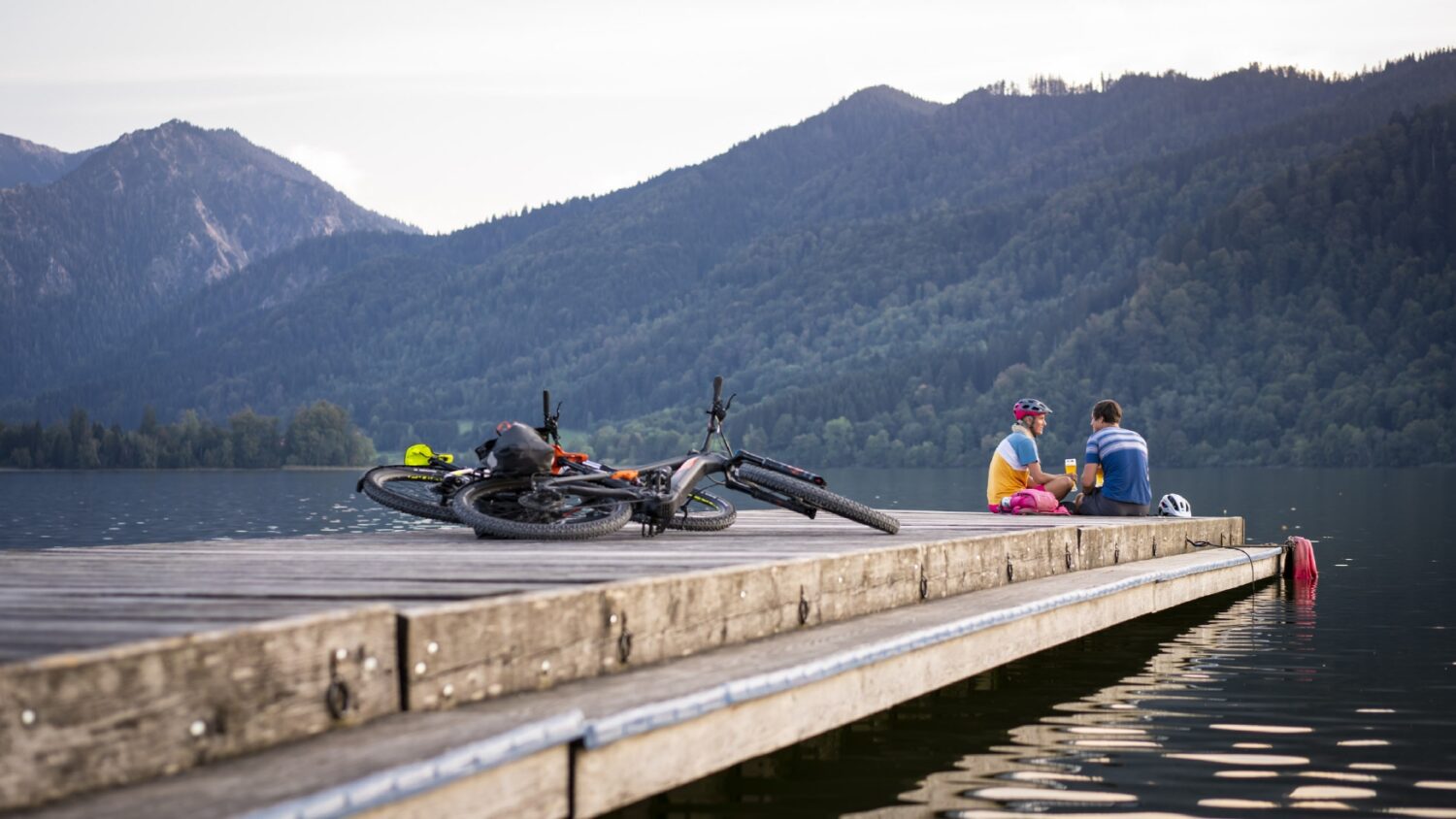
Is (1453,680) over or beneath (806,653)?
beneath

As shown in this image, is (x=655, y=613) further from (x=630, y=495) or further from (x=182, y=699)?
(x=630, y=495)

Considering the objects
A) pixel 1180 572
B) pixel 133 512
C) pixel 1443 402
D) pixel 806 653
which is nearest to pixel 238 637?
pixel 806 653

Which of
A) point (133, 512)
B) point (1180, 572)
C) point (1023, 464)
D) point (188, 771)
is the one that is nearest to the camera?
point (188, 771)

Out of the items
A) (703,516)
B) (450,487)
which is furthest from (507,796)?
(450,487)

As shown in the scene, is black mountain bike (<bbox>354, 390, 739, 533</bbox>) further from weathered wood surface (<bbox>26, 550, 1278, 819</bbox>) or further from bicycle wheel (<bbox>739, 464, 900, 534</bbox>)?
weathered wood surface (<bbox>26, 550, 1278, 819</bbox>)

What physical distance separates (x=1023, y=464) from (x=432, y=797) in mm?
13399

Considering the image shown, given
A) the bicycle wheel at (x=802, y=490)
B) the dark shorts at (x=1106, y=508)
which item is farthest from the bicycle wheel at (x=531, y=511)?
the dark shorts at (x=1106, y=508)

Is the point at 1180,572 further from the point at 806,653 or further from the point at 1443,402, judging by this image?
the point at 1443,402

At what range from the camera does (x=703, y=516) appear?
1348 cm

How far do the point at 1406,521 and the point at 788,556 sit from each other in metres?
45.5

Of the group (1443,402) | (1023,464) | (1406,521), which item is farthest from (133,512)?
(1443,402)

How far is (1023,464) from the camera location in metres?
17.8

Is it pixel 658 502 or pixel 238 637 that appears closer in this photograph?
pixel 238 637

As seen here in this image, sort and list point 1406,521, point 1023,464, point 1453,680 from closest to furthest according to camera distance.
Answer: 1. point 1453,680
2. point 1023,464
3. point 1406,521
